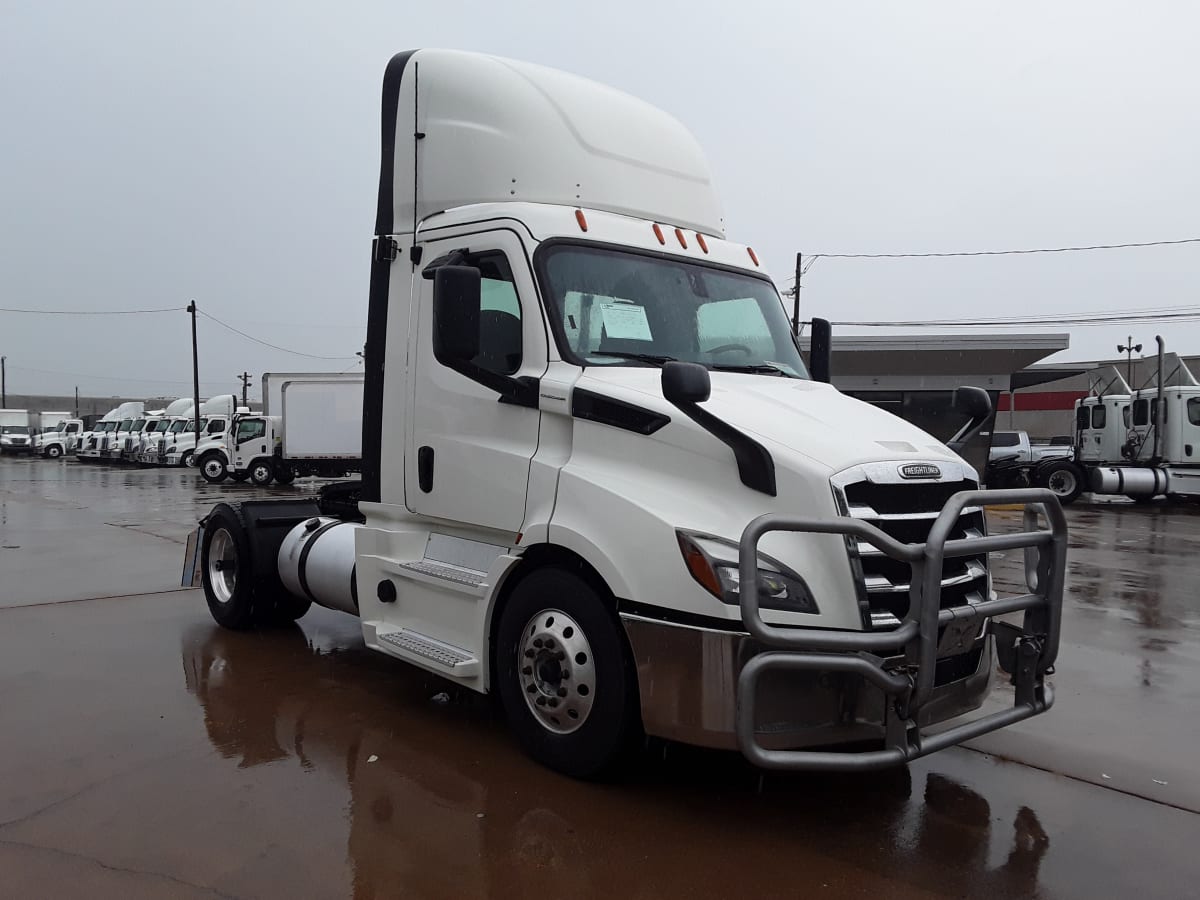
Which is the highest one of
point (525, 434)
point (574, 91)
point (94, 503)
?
point (574, 91)

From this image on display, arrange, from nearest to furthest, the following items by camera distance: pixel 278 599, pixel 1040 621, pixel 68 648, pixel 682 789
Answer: pixel 1040 621 → pixel 682 789 → pixel 68 648 → pixel 278 599

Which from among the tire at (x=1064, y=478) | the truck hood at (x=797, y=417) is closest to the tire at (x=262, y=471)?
the tire at (x=1064, y=478)

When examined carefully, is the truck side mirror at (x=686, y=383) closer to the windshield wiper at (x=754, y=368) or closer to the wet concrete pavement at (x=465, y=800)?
the windshield wiper at (x=754, y=368)

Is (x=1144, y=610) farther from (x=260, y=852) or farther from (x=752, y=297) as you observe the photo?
(x=260, y=852)

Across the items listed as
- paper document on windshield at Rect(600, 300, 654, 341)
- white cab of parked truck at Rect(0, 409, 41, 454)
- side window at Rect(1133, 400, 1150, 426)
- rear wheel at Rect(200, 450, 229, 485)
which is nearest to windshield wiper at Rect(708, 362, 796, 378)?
paper document on windshield at Rect(600, 300, 654, 341)

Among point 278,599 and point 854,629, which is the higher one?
point 854,629

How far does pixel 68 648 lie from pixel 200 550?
1247mm

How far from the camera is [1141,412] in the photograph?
22672 mm

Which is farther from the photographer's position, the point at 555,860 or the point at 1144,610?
the point at 1144,610

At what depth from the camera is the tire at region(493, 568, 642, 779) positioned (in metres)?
4.05

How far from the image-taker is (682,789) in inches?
171

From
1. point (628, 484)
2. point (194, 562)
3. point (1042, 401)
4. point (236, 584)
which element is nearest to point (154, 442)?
point (194, 562)

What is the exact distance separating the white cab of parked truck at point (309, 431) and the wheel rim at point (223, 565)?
664 inches

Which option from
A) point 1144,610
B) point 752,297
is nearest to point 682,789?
point 752,297
